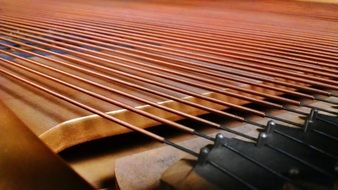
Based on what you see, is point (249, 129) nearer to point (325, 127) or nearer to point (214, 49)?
point (325, 127)

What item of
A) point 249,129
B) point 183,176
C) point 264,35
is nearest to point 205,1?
point 264,35

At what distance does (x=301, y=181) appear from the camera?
48cm

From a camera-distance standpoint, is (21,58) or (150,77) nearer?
(150,77)

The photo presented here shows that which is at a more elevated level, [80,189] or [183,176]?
[183,176]

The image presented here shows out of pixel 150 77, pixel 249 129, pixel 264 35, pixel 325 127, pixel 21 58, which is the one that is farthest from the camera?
pixel 264 35

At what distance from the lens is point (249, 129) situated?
29.8 inches

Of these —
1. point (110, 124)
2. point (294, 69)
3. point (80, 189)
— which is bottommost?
point (80, 189)

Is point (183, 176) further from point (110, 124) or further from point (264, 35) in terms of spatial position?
point (264, 35)

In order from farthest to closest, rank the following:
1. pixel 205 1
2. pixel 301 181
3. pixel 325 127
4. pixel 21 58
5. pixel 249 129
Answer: pixel 205 1 → pixel 21 58 → pixel 249 129 → pixel 325 127 → pixel 301 181

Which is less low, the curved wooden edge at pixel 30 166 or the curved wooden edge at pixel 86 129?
the curved wooden edge at pixel 86 129

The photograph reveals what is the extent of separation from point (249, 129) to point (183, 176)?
30 centimetres

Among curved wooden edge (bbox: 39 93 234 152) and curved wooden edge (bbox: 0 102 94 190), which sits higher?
curved wooden edge (bbox: 39 93 234 152)

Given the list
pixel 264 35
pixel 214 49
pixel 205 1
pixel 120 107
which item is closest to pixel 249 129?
pixel 120 107

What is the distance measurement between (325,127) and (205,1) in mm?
3310
